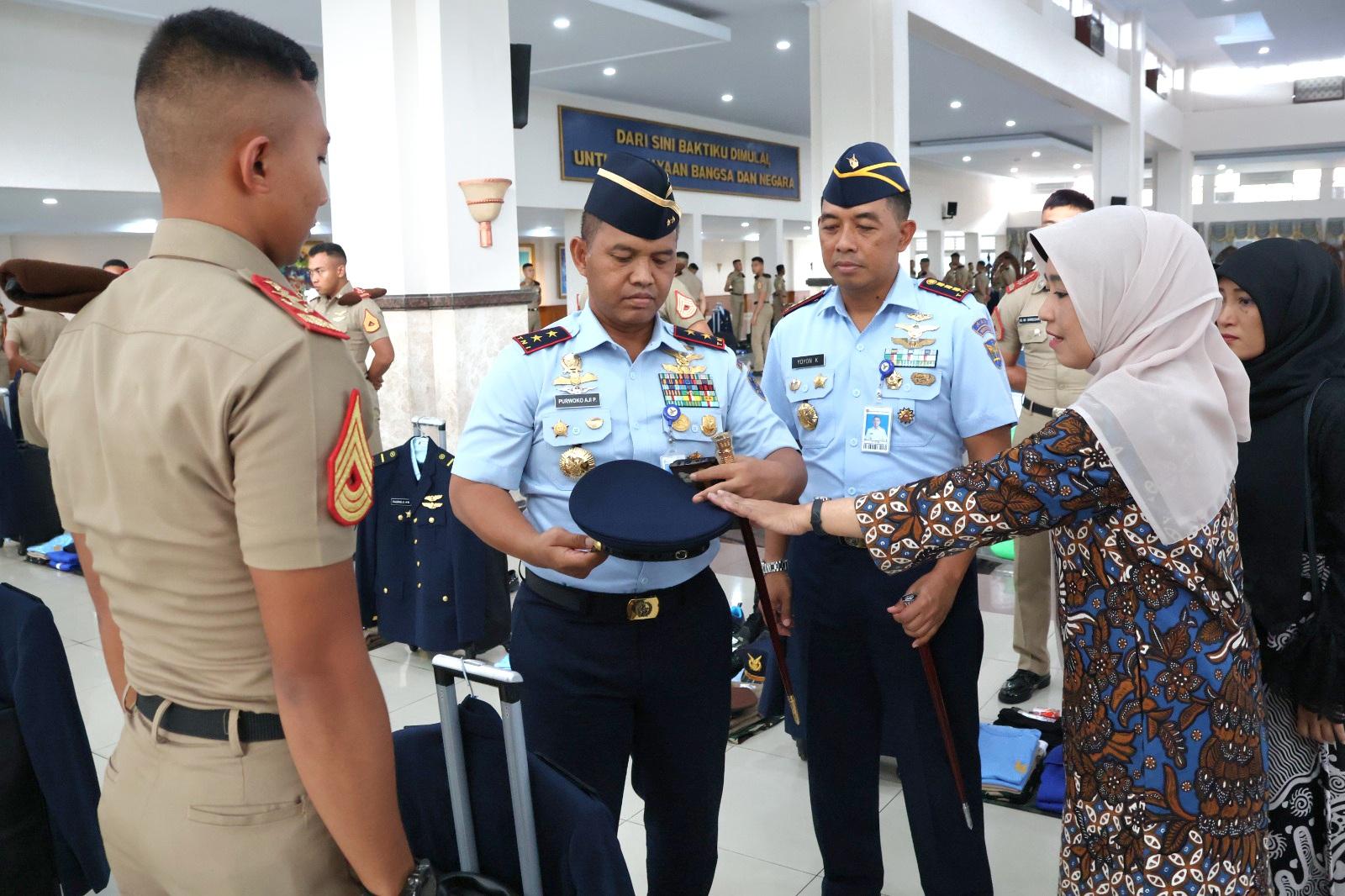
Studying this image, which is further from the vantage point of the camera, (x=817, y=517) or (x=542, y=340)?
(x=542, y=340)

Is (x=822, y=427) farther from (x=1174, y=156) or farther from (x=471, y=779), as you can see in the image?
(x=1174, y=156)

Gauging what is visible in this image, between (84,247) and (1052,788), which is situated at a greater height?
(84,247)

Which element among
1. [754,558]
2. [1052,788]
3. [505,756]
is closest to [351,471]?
[505,756]

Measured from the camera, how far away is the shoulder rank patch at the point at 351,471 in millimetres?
925

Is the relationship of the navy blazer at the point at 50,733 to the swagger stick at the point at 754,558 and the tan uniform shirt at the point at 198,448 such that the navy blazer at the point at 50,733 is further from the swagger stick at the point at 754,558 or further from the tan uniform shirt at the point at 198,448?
the swagger stick at the point at 754,558

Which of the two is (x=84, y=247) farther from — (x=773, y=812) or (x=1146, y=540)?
(x=1146, y=540)

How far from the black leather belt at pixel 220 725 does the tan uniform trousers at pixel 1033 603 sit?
9.95ft

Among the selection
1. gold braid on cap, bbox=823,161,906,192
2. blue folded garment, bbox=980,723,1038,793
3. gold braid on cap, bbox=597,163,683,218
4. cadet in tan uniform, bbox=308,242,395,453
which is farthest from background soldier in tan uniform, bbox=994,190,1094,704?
cadet in tan uniform, bbox=308,242,395,453

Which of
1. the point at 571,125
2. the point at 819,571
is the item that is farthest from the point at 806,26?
the point at 819,571

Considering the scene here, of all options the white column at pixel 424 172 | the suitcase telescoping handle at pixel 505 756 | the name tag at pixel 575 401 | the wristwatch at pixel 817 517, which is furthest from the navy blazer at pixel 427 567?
the white column at pixel 424 172

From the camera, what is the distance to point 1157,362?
1425 millimetres

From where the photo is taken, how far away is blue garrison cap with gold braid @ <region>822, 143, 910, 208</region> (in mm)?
2193

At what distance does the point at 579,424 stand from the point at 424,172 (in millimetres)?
4824

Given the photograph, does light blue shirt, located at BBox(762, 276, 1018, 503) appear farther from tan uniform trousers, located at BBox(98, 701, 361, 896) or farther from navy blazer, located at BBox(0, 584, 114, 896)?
navy blazer, located at BBox(0, 584, 114, 896)
